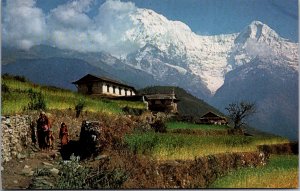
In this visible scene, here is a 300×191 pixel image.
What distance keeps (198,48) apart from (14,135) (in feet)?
9.60

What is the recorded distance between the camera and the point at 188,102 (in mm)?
10305

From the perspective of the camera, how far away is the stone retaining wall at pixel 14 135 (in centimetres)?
864

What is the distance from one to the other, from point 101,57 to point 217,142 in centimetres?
209

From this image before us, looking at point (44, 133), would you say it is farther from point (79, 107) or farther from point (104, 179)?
point (104, 179)

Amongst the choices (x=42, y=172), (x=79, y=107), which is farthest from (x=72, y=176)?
(x=79, y=107)

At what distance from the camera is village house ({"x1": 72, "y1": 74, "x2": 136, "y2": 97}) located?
973 centimetres

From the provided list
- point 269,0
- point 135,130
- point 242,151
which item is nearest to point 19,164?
point 135,130

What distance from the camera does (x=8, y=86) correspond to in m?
9.01

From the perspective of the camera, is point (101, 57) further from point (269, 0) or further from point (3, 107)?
point (269, 0)

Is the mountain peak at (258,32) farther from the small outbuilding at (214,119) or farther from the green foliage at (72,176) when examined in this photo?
the green foliage at (72,176)

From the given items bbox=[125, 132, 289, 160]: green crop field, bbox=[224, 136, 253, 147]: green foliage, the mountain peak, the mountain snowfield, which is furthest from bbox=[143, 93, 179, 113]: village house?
the mountain peak

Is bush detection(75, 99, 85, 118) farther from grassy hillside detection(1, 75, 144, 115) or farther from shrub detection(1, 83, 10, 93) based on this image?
shrub detection(1, 83, 10, 93)

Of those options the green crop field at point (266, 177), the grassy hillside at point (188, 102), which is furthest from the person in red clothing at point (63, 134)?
the green crop field at point (266, 177)

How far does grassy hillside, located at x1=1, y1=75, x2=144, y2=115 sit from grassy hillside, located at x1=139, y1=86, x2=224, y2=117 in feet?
1.14
